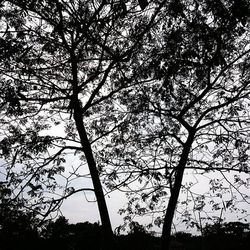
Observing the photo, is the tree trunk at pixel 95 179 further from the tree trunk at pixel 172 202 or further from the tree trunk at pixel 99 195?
the tree trunk at pixel 172 202

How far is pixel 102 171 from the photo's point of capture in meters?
A: 10.5

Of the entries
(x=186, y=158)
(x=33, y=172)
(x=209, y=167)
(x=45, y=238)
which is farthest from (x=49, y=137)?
(x=209, y=167)

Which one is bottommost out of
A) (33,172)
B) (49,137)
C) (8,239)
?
(8,239)

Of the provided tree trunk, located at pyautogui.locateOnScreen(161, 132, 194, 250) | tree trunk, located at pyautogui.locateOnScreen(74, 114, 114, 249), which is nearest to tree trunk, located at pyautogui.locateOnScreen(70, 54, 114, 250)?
tree trunk, located at pyautogui.locateOnScreen(74, 114, 114, 249)

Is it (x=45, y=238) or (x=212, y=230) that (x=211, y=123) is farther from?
(x=45, y=238)

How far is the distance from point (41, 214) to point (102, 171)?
124 inches

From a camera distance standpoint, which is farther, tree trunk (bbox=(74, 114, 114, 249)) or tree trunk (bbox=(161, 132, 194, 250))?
tree trunk (bbox=(161, 132, 194, 250))

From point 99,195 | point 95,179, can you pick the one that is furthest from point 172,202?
point 95,179

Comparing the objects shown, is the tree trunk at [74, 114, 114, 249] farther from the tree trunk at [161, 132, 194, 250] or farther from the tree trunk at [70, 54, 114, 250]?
the tree trunk at [161, 132, 194, 250]

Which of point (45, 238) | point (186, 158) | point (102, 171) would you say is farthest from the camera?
point (102, 171)

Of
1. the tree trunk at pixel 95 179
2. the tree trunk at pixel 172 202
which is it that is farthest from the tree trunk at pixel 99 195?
the tree trunk at pixel 172 202

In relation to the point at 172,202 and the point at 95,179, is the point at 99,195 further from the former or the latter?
the point at 172,202

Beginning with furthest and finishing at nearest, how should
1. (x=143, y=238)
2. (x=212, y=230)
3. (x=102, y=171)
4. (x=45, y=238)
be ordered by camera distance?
(x=143, y=238) < (x=212, y=230) < (x=102, y=171) < (x=45, y=238)

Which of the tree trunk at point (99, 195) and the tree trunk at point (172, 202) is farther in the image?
the tree trunk at point (172, 202)
